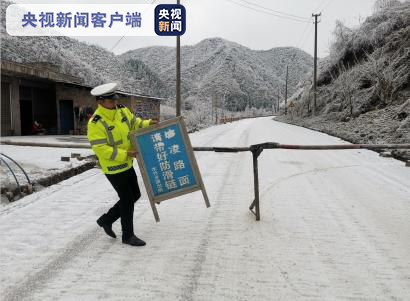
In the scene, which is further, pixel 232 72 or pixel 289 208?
pixel 232 72

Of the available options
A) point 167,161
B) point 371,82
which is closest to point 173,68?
point 371,82

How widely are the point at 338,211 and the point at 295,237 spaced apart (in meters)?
1.47

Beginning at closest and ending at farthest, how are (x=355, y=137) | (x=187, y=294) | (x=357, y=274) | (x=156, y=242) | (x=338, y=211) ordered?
1. (x=187, y=294)
2. (x=357, y=274)
3. (x=156, y=242)
4. (x=338, y=211)
5. (x=355, y=137)

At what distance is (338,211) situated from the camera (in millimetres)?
5688

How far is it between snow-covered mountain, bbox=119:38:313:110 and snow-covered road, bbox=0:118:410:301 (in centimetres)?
8720

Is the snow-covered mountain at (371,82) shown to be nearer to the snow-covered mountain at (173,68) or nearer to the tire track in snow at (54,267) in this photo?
the tire track in snow at (54,267)

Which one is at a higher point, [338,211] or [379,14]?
[379,14]

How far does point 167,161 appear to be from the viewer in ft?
15.0

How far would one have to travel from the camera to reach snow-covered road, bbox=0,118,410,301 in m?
3.28

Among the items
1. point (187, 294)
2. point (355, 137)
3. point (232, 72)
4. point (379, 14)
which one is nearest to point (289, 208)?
point (187, 294)

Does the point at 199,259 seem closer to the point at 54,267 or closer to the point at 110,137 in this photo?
the point at 54,267

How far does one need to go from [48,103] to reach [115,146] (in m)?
22.1

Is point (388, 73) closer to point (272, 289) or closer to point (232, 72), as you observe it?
point (272, 289)

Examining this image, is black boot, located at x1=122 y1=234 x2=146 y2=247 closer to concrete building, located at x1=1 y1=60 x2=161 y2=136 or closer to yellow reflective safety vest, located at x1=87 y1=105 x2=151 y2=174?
yellow reflective safety vest, located at x1=87 y1=105 x2=151 y2=174
